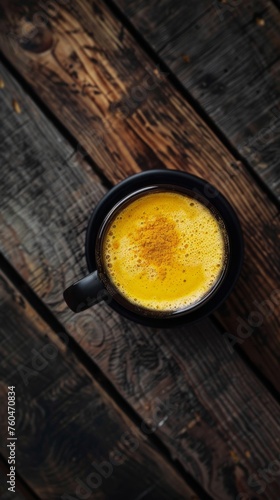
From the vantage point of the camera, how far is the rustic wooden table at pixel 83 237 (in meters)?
0.96

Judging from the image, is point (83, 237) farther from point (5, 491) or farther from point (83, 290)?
point (5, 491)

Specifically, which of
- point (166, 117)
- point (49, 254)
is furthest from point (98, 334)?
point (166, 117)

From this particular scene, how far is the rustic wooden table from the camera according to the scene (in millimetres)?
963

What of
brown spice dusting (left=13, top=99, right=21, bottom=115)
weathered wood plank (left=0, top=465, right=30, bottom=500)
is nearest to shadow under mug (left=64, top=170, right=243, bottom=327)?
brown spice dusting (left=13, top=99, right=21, bottom=115)

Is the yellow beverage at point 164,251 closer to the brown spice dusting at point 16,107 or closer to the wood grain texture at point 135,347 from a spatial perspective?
the wood grain texture at point 135,347

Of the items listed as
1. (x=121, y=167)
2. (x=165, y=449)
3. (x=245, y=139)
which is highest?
(x=121, y=167)

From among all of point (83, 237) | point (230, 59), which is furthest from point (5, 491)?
point (230, 59)

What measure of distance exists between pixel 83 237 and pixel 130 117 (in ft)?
0.77

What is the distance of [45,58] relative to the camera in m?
0.97

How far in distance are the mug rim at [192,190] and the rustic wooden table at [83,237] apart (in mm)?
71

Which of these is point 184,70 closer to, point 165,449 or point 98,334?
point 98,334

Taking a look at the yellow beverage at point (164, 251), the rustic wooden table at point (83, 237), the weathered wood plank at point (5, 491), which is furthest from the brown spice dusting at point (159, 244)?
the weathered wood plank at point (5, 491)

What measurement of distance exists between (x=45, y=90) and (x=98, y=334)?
1.50 feet

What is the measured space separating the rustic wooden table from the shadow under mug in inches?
2.8
